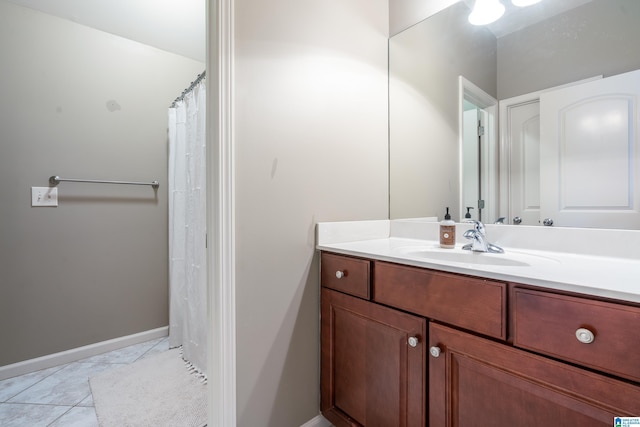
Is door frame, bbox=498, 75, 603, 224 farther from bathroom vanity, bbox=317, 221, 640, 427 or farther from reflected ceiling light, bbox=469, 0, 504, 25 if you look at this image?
reflected ceiling light, bbox=469, 0, 504, 25

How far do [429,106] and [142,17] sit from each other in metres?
1.89

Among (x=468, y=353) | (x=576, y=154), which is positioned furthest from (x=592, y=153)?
(x=468, y=353)

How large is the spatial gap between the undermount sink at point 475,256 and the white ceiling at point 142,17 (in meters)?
1.90

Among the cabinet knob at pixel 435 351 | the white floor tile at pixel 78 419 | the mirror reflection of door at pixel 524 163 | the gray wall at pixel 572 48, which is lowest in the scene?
the white floor tile at pixel 78 419

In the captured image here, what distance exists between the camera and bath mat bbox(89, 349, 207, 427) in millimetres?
1347

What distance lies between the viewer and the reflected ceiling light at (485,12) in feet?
4.28

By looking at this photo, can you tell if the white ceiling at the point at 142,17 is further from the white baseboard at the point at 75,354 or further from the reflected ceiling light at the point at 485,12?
the white baseboard at the point at 75,354

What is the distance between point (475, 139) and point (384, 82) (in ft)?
1.92

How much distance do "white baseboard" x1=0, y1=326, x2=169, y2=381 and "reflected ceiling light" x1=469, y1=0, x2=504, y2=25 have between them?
9.24ft

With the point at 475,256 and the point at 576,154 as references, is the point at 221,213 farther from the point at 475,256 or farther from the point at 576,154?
the point at 576,154

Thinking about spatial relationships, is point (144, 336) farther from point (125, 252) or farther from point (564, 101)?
point (564, 101)

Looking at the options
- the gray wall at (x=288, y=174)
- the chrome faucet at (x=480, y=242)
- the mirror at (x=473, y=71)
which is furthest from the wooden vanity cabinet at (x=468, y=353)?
the mirror at (x=473, y=71)

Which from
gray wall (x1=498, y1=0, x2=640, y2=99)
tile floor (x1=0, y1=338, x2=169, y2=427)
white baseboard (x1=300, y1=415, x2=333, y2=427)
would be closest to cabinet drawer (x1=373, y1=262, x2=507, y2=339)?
white baseboard (x1=300, y1=415, x2=333, y2=427)

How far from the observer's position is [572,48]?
1111mm
